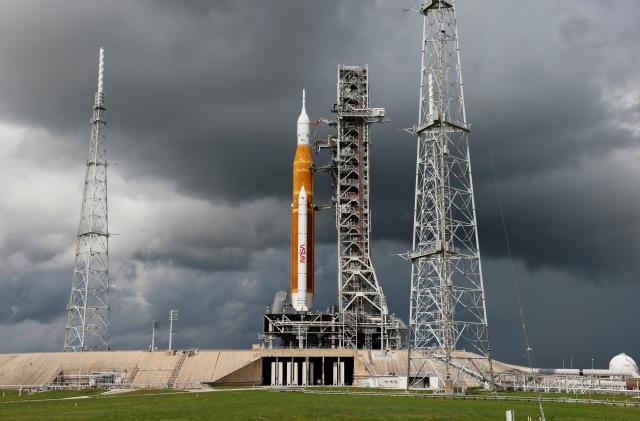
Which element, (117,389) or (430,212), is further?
(117,389)

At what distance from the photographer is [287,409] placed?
51.6m

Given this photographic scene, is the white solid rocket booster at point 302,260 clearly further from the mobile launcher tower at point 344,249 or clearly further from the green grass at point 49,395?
the green grass at point 49,395

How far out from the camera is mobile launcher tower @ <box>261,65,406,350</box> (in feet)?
363

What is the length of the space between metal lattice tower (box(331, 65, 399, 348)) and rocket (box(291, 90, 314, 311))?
494 centimetres

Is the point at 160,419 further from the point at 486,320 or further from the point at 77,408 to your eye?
the point at 486,320

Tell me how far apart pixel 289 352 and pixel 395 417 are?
5556 cm

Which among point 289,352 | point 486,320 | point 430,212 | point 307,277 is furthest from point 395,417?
point 307,277

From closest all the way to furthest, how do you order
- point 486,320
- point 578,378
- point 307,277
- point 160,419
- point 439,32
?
point 160,419, point 486,320, point 439,32, point 578,378, point 307,277

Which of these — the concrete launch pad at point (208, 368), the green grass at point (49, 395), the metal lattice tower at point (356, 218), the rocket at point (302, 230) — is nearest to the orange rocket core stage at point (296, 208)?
the rocket at point (302, 230)

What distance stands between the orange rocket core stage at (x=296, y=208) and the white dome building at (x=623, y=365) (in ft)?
142

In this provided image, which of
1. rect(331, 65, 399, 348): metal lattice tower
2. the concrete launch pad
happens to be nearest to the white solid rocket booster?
rect(331, 65, 399, 348): metal lattice tower

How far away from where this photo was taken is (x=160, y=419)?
45.3 metres

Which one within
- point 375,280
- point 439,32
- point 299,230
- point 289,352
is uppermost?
point 439,32

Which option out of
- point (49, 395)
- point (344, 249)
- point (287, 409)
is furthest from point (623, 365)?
point (49, 395)
